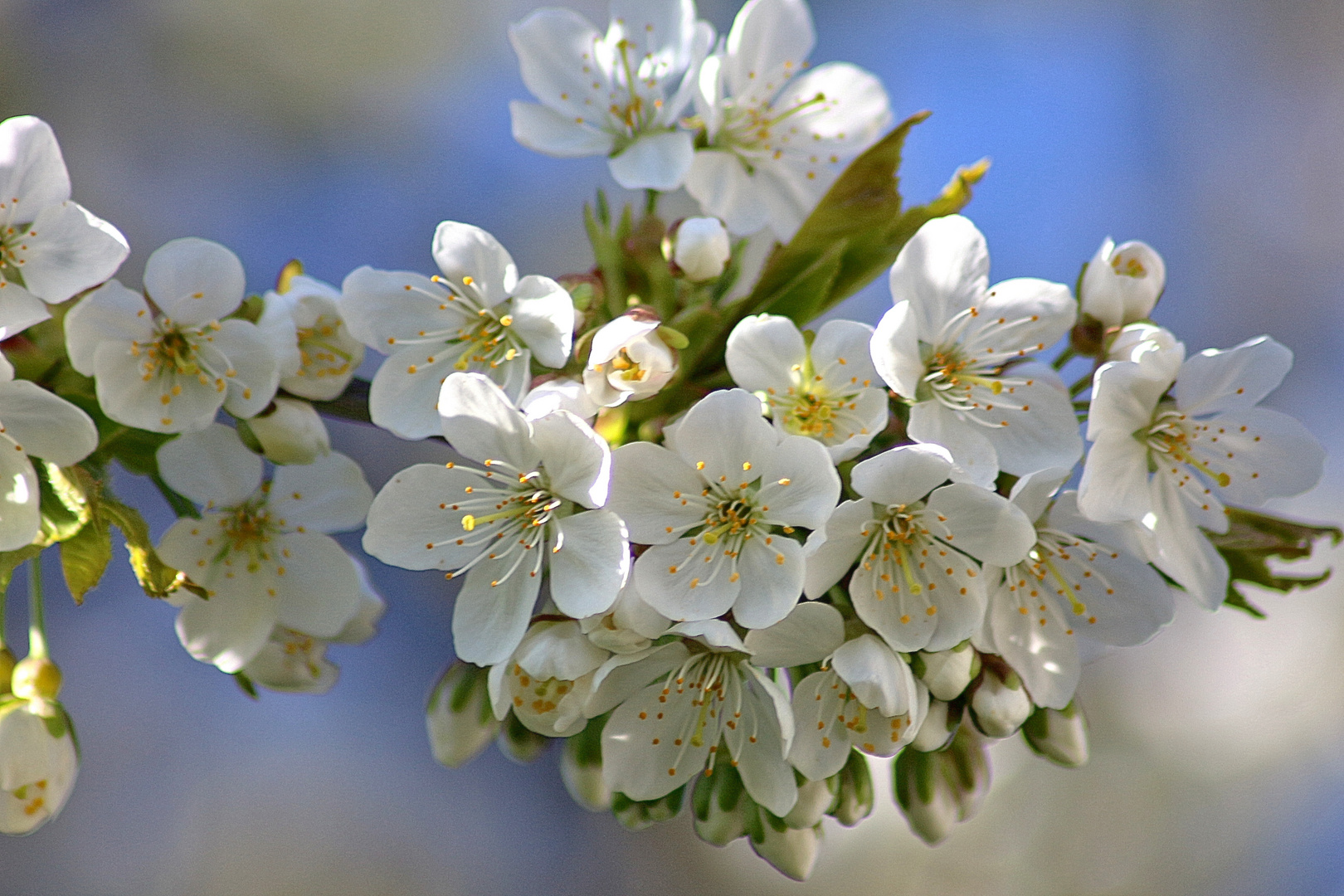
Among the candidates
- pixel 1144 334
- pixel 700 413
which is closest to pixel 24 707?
pixel 700 413

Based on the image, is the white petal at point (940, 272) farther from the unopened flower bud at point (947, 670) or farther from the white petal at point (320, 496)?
the white petal at point (320, 496)

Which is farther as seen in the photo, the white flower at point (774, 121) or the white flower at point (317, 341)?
the white flower at point (774, 121)

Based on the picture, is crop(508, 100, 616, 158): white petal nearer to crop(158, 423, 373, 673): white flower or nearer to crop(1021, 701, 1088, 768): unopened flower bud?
crop(158, 423, 373, 673): white flower

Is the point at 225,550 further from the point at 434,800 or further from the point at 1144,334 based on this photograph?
the point at 434,800

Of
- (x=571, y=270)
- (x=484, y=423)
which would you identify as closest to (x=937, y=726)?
(x=484, y=423)

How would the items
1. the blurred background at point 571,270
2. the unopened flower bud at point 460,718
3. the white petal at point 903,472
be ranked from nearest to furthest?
1. the white petal at point 903,472
2. the unopened flower bud at point 460,718
3. the blurred background at point 571,270

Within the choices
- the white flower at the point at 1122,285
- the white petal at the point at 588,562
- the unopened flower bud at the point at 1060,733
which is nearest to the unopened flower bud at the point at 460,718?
the white petal at the point at 588,562

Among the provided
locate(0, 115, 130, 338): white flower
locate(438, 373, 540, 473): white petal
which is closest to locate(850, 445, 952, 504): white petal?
locate(438, 373, 540, 473): white petal
